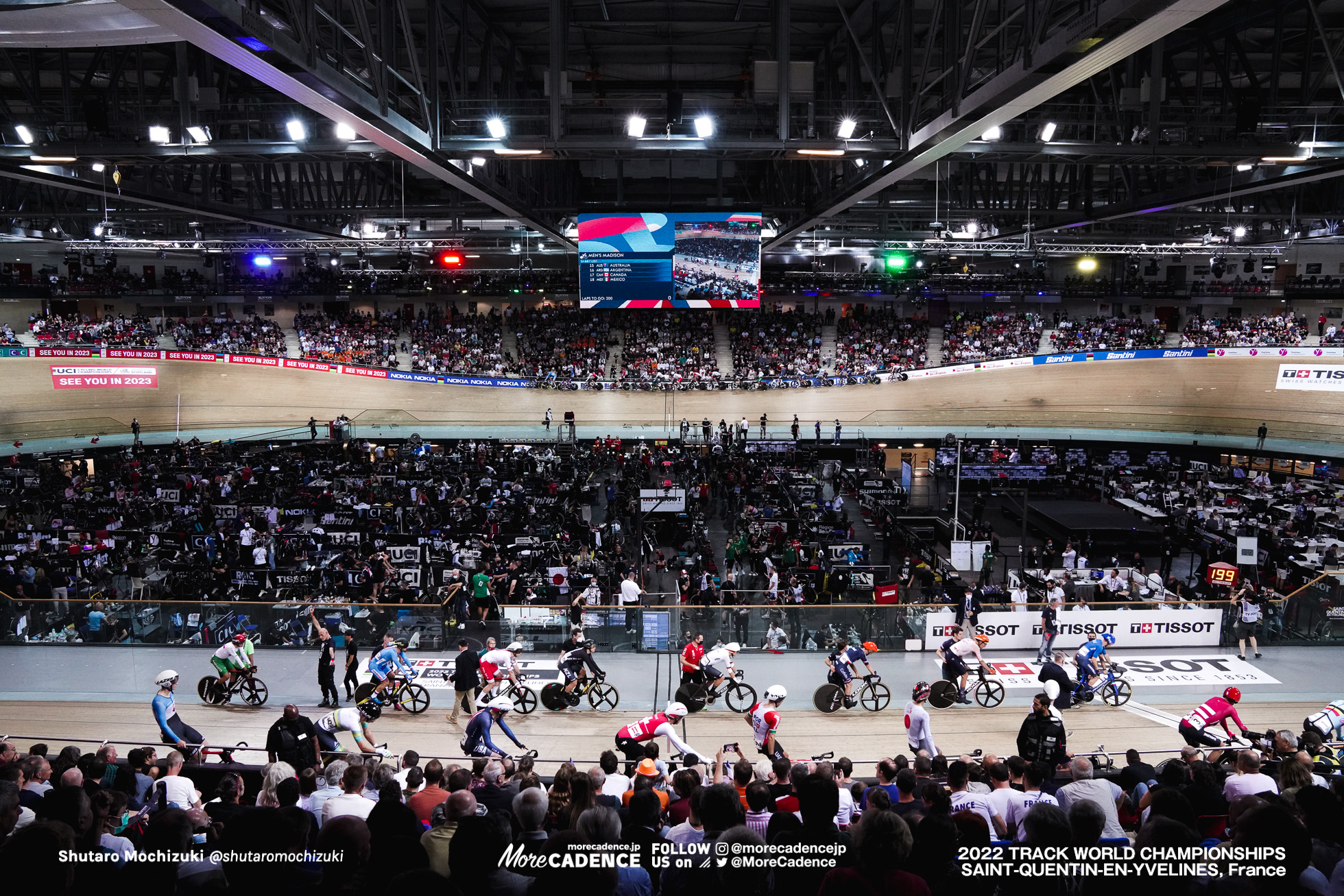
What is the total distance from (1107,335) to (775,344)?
1664 cm

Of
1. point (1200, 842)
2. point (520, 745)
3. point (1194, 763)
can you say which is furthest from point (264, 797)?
point (1194, 763)

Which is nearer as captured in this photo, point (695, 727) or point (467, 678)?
point (467, 678)

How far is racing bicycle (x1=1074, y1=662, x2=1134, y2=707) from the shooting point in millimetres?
11758

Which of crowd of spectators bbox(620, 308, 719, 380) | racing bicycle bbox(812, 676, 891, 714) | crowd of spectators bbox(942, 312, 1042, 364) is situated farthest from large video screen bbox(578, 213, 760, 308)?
crowd of spectators bbox(942, 312, 1042, 364)

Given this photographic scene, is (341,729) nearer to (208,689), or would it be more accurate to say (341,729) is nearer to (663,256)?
(208,689)

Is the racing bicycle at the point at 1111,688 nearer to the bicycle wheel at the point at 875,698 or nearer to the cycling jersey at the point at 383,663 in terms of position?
the bicycle wheel at the point at 875,698

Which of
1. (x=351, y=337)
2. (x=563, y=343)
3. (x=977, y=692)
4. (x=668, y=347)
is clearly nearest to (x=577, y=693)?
(x=977, y=692)

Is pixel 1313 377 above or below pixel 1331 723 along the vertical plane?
above

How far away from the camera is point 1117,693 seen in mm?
12109

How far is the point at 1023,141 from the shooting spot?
13688 mm

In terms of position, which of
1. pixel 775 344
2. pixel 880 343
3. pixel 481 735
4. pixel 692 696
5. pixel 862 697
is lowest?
pixel 862 697

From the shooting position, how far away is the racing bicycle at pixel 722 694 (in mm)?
11305

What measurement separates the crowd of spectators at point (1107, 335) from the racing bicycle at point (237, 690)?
3874 centimetres

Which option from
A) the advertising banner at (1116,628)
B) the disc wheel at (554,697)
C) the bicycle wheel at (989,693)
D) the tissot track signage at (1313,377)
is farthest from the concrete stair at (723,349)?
the disc wheel at (554,697)
